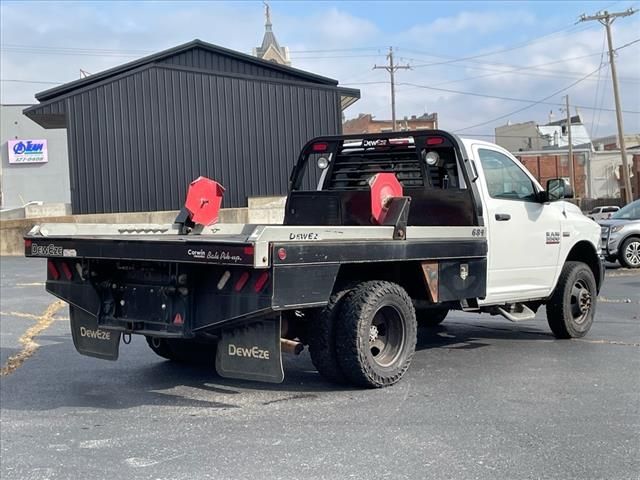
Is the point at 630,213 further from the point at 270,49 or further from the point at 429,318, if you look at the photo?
the point at 270,49

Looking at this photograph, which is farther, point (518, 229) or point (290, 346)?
point (518, 229)

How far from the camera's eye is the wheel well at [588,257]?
29.2 ft

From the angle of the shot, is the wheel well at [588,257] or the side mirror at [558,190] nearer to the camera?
the side mirror at [558,190]

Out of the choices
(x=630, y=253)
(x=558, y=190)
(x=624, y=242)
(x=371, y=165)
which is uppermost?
(x=371, y=165)

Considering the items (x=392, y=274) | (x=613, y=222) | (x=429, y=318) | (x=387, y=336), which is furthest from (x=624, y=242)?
(x=387, y=336)

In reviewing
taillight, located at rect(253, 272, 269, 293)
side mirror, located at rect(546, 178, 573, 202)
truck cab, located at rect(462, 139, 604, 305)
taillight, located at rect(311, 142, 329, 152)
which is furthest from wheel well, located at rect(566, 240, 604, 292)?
taillight, located at rect(253, 272, 269, 293)

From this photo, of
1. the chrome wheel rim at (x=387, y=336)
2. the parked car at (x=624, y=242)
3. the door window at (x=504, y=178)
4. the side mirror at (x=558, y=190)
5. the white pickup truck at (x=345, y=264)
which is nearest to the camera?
the white pickup truck at (x=345, y=264)

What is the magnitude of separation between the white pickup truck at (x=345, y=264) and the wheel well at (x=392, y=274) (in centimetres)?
1

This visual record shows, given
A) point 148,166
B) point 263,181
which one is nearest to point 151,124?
point 148,166

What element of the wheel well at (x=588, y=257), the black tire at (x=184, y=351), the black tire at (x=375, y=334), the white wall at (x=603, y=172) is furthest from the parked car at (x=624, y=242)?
the white wall at (x=603, y=172)

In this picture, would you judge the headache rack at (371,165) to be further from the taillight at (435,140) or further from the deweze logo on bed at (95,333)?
the deweze logo on bed at (95,333)

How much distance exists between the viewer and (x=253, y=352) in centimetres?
550

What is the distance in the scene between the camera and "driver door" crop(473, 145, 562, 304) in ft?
24.1

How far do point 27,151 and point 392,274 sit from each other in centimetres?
4236
